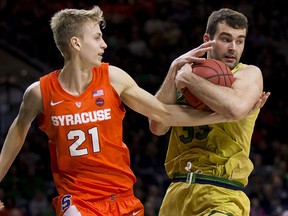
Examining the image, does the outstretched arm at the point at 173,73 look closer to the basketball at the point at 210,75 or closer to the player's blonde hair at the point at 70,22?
the basketball at the point at 210,75

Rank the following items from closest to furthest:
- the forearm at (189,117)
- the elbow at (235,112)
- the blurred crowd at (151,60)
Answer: the elbow at (235,112) → the forearm at (189,117) → the blurred crowd at (151,60)

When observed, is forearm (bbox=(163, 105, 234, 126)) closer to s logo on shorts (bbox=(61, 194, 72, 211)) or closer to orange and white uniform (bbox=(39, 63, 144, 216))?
orange and white uniform (bbox=(39, 63, 144, 216))

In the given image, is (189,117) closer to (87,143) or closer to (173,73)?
(173,73)

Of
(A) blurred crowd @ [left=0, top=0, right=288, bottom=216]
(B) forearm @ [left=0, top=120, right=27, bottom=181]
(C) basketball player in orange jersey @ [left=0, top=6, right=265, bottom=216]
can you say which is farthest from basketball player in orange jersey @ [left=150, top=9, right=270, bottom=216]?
(A) blurred crowd @ [left=0, top=0, right=288, bottom=216]

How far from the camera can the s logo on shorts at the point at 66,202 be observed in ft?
17.0

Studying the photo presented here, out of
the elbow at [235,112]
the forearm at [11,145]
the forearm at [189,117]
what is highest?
the elbow at [235,112]

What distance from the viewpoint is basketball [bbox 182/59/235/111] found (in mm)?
5230

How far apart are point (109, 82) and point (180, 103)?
58cm

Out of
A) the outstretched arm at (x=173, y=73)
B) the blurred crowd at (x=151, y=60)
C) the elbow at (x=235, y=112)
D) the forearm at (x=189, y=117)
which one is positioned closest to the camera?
the elbow at (x=235, y=112)

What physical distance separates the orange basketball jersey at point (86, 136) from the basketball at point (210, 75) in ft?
1.53

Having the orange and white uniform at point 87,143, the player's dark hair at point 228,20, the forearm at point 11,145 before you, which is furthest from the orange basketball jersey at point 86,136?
the player's dark hair at point 228,20

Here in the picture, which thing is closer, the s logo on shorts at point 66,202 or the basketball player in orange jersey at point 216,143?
the s logo on shorts at point 66,202

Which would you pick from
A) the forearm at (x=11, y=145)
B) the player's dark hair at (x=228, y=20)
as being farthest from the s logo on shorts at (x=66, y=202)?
the player's dark hair at (x=228, y=20)

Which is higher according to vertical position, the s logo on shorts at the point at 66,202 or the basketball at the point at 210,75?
the basketball at the point at 210,75
